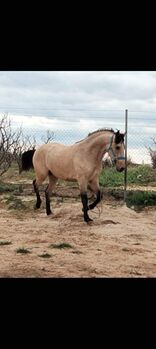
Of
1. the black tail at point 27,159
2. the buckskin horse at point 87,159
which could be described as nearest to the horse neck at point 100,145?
the buckskin horse at point 87,159

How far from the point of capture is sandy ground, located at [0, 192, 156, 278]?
181 inches

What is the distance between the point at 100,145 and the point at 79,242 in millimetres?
2435

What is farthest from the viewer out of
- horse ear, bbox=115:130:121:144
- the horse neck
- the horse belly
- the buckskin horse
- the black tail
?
the black tail

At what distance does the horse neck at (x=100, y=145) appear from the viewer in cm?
789

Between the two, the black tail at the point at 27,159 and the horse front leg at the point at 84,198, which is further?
the black tail at the point at 27,159

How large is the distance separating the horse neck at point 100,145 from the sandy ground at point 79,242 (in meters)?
1.29

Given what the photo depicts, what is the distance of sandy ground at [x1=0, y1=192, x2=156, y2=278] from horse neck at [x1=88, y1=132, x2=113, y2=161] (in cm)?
129

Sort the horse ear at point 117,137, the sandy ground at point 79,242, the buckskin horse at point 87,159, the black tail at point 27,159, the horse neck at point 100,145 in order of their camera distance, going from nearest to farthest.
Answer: the sandy ground at point 79,242, the horse ear at point 117,137, the buckskin horse at point 87,159, the horse neck at point 100,145, the black tail at point 27,159

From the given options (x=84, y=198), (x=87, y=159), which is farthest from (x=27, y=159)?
(x=84, y=198)

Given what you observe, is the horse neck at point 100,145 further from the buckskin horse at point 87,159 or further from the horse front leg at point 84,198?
the horse front leg at point 84,198

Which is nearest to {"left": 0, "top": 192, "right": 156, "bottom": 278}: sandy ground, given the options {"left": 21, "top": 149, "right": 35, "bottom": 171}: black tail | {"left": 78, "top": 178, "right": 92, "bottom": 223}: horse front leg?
{"left": 78, "top": 178, "right": 92, "bottom": 223}: horse front leg

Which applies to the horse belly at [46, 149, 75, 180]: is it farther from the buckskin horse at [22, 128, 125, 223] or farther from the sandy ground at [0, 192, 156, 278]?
the sandy ground at [0, 192, 156, 278]
